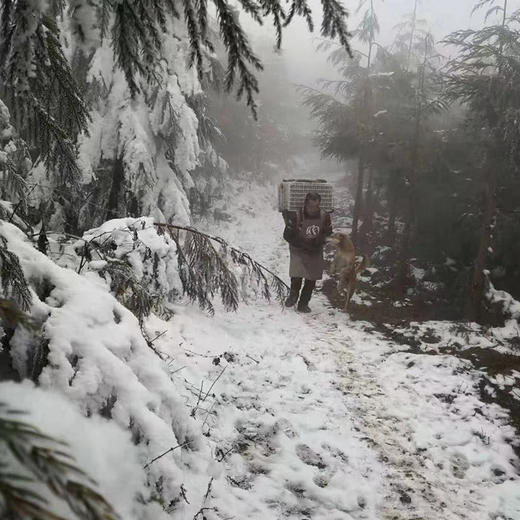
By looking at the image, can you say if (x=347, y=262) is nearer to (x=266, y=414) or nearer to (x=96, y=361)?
(x=266, y=414)

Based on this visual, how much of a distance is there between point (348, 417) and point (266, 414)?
0.94 meters

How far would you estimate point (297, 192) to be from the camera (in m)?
9.05

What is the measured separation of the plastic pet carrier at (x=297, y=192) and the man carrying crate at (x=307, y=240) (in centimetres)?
19

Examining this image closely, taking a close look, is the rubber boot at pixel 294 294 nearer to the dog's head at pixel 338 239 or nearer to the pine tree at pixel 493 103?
the dog's head at pixel 338 239

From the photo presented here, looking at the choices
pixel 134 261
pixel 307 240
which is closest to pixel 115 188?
pixel 307 240

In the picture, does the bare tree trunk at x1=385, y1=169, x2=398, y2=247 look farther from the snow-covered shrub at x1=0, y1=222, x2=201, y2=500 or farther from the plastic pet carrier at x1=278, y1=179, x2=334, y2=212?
the snow-covered shrub at x1=0, y1=222, x2=201, y2=500

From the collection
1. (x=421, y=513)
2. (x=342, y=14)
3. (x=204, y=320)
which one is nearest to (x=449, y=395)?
(x=421, y=513)

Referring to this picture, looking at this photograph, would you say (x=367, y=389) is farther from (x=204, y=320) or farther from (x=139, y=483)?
(x=139, y=483)

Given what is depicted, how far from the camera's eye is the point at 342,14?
1896mm

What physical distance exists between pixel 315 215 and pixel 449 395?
445 centimetres

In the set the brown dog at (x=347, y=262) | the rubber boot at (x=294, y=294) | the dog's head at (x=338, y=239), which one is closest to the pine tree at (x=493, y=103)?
the brown dog at (x=347, y=262)

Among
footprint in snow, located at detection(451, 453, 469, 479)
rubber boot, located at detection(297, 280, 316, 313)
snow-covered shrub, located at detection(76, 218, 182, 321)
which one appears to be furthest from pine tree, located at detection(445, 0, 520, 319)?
snow-covered shrub, located at detection(76, 218, 182, 321)

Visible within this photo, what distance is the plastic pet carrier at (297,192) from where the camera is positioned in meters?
8.94

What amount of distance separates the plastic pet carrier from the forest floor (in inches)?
93.2
